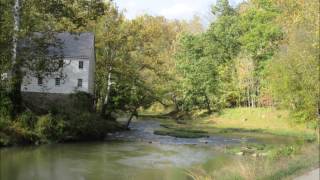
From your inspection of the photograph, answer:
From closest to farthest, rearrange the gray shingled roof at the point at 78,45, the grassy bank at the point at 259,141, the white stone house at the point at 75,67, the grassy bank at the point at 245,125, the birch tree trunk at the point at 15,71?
the grassy bank at the point at 259,141 < the birch tree trunk at the point at 15,71 < the grassy bank at the point at 245,125 < the gray shingled roof at the point at 78,45 < the white stone house at the point at 75,67

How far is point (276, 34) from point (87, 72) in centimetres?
2146

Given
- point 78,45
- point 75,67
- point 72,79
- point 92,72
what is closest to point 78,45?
point 78,45

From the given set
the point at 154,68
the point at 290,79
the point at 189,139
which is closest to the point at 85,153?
the point at 189,139

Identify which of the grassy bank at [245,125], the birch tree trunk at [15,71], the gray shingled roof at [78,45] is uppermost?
the gray shingled roof at [78,45]

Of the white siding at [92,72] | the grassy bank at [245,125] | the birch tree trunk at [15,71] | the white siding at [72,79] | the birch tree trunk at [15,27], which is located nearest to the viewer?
the birch tree trunk at [15,27]

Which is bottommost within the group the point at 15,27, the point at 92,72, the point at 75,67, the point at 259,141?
the point at 259,141

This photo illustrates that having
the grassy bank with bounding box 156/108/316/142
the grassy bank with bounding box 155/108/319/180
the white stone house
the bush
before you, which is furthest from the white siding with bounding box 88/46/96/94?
the bush

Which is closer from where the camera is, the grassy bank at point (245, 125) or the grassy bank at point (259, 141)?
the grassy bank at point (259, 141)

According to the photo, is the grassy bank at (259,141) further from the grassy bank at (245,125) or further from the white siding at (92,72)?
the white siding at (92,72)

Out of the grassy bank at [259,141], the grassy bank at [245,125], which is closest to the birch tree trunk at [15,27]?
the grassy bank at [259,141]

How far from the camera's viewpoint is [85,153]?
1128 inches

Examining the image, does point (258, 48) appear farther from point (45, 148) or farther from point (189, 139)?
point (45, 148)

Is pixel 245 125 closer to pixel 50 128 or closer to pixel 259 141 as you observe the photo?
pixel 259 141

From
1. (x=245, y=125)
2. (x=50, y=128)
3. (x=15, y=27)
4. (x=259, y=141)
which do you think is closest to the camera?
(x=15, y=27)
